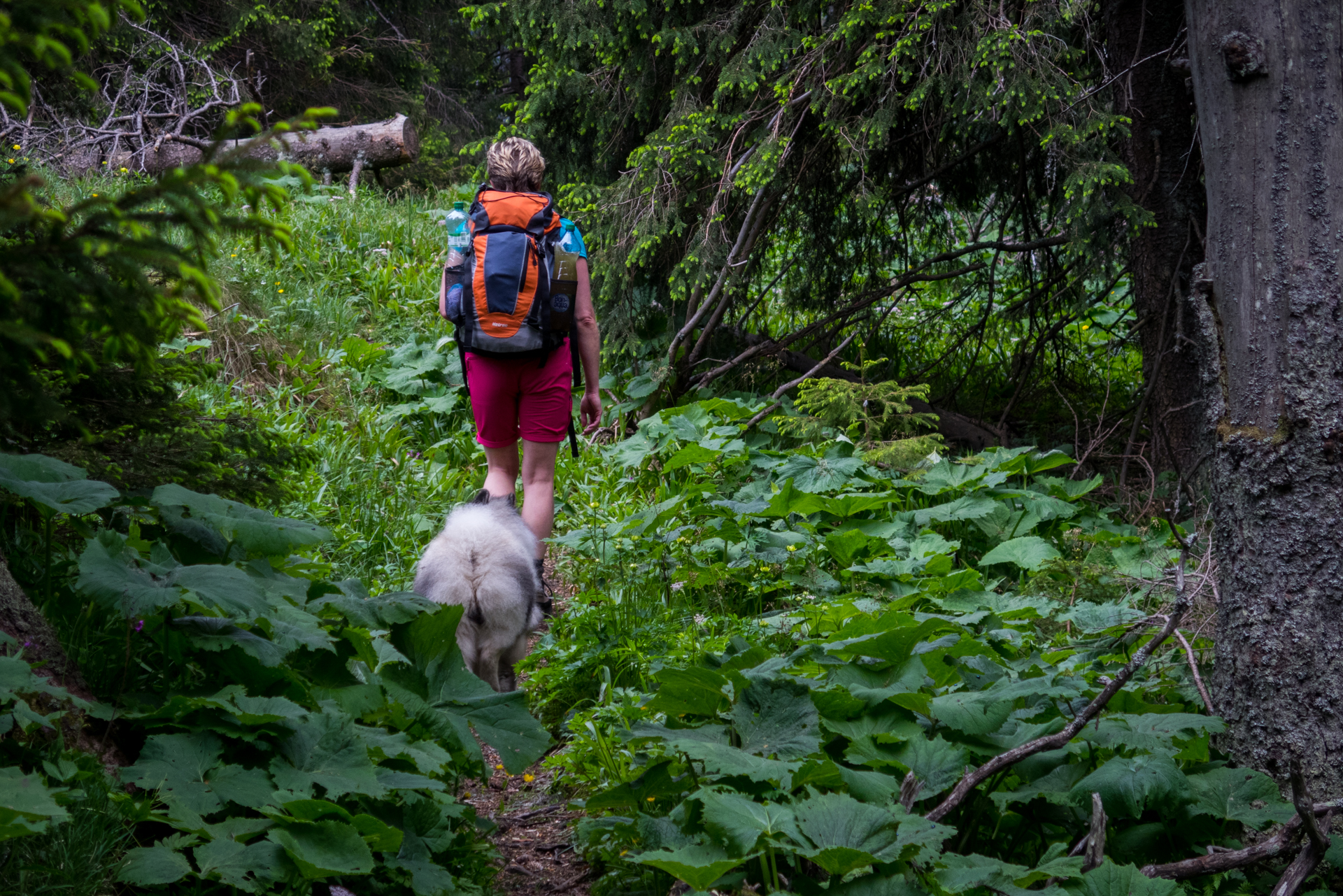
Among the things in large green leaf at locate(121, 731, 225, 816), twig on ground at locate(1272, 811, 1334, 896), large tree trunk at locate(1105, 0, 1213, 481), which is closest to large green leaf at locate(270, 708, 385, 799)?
large green leaf at locate(121, 731, 225, 816)

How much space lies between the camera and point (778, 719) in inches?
98.7

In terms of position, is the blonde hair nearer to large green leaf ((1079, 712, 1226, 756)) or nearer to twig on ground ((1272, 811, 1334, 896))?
large green leaf ((1079, 712, 1226, 756))

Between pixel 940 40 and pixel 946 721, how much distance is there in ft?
14.3

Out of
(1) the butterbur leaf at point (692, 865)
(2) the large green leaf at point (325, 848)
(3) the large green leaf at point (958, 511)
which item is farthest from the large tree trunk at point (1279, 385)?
(2) the large green leaf at point (325, 848)

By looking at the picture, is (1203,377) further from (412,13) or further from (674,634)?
(412,13)

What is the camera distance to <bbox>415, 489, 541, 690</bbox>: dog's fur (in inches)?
152

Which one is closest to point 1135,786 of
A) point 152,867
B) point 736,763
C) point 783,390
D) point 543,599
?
point 736,763

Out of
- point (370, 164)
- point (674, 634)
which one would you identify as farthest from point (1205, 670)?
point (370, 164)

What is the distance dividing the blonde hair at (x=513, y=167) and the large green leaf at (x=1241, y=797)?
3.96 meters

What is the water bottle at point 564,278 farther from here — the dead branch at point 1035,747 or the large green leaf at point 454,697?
the dead branch at point 1035,747

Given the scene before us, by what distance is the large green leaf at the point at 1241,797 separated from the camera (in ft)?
7.79

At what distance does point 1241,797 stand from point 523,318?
3604mm

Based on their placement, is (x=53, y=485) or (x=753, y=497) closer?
(x=53, y=485)

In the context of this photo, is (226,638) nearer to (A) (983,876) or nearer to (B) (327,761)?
(B) (327,761)
